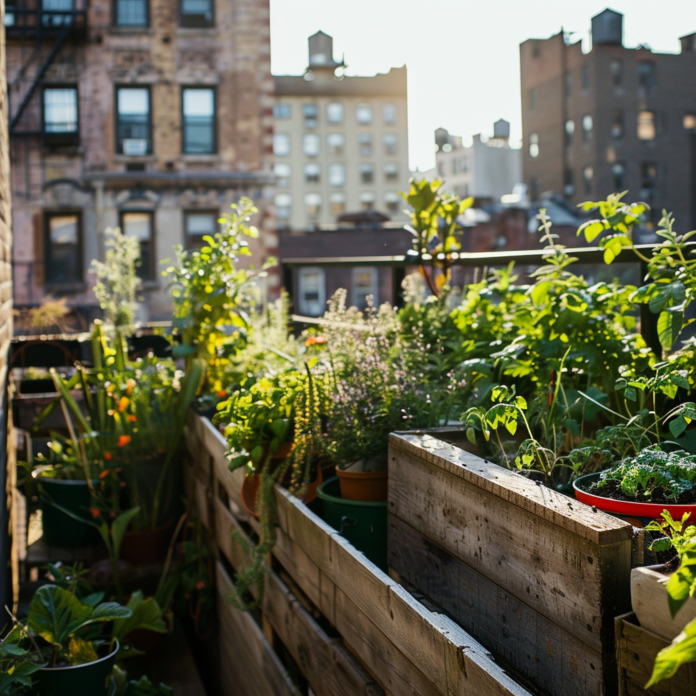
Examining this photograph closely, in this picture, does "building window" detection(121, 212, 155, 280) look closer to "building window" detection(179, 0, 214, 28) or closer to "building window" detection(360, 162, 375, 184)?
"building window" detection(179, 0, 214, 28)

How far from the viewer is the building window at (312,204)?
170 ft

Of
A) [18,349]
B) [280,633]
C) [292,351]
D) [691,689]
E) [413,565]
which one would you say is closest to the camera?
[691,689]

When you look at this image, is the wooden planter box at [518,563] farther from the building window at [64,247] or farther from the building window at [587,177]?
the building window at [587,177]

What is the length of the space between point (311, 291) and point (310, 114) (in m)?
25.2

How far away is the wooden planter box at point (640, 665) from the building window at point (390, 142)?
50.6m

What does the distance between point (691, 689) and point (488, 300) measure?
164cm

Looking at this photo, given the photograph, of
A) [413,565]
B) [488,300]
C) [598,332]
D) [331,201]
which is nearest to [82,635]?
[413,565]

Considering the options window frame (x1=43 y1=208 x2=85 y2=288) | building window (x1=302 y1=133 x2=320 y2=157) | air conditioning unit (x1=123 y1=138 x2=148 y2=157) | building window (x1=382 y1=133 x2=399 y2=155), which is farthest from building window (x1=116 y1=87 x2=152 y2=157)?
building window (x1=382 y1=133 x2=399 y2=155)

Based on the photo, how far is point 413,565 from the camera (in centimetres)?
168

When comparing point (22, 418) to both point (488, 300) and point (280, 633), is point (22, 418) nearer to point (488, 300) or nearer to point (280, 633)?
point (280, 633)

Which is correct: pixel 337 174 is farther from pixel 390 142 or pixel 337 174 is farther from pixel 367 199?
pixel 390 142

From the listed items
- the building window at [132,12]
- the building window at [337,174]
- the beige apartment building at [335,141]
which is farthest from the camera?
the building window at [337,174]

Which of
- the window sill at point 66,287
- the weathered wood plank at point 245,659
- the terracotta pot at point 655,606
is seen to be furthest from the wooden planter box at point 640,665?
the window sill at point 66,287

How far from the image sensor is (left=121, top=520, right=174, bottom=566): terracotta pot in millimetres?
3691
